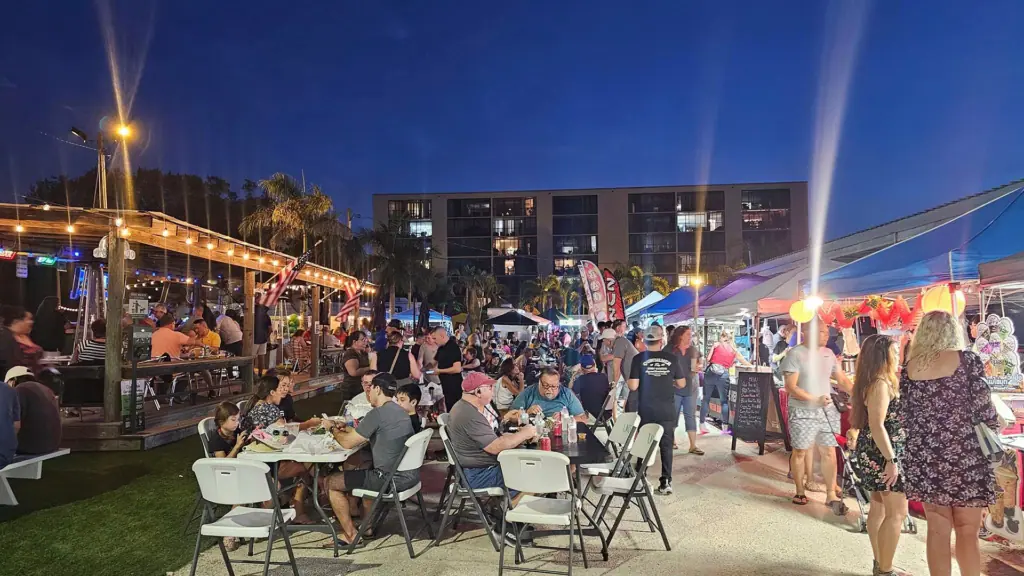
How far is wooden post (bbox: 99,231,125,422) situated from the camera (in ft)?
26.0

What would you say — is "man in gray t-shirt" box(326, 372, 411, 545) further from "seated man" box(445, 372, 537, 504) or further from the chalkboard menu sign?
the chalkboard menu sign

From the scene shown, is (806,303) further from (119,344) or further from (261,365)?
(261,365)

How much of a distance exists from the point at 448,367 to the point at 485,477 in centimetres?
398

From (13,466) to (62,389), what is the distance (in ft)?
10.9

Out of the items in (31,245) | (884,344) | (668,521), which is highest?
(31,245)

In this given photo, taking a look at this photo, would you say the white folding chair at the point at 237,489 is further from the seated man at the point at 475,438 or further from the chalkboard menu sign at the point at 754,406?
the chalkboard menu sign at the point at 754,406

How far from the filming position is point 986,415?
3.07m

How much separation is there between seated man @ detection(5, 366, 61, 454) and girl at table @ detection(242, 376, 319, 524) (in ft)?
7.36

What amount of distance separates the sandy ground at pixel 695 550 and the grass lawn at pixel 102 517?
49 centimetres

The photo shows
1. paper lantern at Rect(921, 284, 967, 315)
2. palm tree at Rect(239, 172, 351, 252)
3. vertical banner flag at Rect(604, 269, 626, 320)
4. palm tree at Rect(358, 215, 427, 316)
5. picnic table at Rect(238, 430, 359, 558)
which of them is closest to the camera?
picnic table at Rect(238, 430, 359, 558)

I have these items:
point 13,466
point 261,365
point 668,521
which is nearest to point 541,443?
point 668,521

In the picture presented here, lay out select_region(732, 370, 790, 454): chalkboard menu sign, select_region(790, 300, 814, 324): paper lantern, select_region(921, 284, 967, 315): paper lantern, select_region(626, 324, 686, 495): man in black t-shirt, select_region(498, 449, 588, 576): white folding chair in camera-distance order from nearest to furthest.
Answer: select_region(498, 449, 588, 576): white folding chair → select_region(626, 324, 686, 495): man in black t-shirt → select_region(921, 284, 967, 315): paper lantern → select_region(732, 370, 790, 454): chalkboard menu sign → select_region(790, 300, 814, 324): paper lantern

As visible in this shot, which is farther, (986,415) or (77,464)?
(77,464)

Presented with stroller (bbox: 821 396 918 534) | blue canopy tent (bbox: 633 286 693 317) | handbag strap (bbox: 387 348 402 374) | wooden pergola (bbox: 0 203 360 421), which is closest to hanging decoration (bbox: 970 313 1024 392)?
stroller (bbox: 821 396 918 534)
